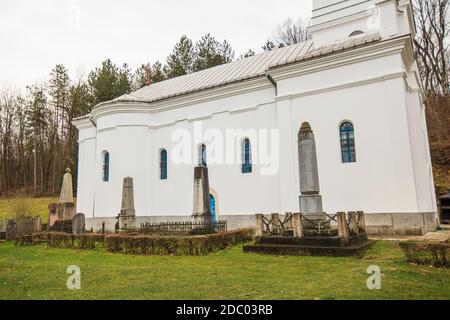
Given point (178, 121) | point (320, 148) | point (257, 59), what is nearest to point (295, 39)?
point (257, 59)

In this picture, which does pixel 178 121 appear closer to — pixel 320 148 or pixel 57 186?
pixel 320 148

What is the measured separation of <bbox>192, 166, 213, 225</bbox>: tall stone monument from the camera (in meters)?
13.9

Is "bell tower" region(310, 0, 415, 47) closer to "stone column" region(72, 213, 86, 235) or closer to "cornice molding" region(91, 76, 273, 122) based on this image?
"cornice molding" region(91, 76, 273, 122)

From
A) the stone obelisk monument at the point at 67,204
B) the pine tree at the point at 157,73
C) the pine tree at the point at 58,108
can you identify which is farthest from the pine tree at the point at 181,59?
the stone obelisk monument at the point at 67,204

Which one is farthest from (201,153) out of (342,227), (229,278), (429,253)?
(429,253)

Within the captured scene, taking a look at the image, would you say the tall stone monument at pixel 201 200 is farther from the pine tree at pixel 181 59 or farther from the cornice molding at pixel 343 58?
the pine tree at pixel 181 59

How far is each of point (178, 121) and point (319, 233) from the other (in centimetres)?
1390

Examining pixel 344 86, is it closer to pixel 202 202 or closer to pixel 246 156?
pixel 246 156

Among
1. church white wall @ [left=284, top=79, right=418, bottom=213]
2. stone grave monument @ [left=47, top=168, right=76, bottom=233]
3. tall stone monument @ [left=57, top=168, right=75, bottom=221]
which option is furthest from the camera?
tall stone monument @ [left=57, top=168, right=75, bottom=221]

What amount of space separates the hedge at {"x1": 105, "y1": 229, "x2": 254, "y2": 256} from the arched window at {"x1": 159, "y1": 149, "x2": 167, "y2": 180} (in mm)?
9710

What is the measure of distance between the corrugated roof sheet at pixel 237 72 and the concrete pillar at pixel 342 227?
9235 mm

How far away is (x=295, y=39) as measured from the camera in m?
39.4

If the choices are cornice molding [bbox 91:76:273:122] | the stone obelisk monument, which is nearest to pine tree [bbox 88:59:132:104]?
cornice molding [bbox 91:76:273:122]

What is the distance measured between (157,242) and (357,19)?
14822 mm
